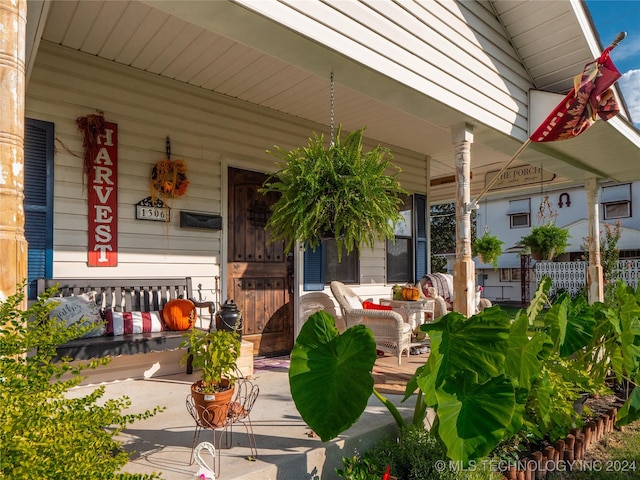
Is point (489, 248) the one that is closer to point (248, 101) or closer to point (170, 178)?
point (248, 101)

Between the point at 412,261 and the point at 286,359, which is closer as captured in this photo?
the point at 286,359

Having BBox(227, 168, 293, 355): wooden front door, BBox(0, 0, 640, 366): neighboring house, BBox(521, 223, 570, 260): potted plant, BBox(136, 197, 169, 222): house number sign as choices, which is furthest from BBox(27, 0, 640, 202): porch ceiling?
BBox(521, 223, 570, 260): potted plant

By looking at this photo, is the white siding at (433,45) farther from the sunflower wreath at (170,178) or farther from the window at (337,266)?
the window at (337,266)

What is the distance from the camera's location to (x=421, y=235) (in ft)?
21.4

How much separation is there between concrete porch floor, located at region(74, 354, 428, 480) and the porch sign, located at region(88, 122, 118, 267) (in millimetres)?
1060

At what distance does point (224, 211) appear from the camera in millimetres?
4281

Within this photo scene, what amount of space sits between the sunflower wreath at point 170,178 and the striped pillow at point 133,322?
1093 millimetres

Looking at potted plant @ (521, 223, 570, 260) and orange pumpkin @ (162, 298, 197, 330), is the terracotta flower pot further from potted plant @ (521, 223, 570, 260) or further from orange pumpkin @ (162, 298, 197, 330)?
potted plant @ (521, 223, 570, 260)

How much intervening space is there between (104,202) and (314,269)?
7.79 ft

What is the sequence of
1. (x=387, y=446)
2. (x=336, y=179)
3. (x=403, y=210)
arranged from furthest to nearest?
(x=403, y=210) → (x=336, y=179) → (x=387, y=446)

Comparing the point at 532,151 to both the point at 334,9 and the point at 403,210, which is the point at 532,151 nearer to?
the point at 403,210

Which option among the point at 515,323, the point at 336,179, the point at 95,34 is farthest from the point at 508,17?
the point at 95,34

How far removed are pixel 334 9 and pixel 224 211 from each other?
2.30 metres

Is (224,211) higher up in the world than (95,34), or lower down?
lower down
